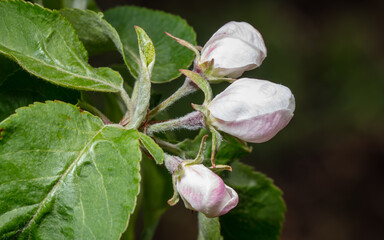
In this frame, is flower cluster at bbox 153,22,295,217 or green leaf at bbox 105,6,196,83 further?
green leaf at bbox 105,6,196,83

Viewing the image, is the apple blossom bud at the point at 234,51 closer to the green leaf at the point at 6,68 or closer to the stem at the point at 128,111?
the stem at the point at 128,111

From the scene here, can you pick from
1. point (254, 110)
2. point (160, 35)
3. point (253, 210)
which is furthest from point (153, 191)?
point (254, 110)

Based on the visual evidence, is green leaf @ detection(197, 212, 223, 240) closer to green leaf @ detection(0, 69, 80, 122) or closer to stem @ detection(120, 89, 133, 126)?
stem @ detection(120, 89, 133, 126)

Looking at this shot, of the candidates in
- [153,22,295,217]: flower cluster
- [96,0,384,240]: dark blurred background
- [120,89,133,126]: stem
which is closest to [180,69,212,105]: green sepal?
[153,22,295,217]: flower cluster

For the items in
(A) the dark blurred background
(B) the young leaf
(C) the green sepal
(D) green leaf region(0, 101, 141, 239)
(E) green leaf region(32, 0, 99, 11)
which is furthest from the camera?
(A) the dark blurred background

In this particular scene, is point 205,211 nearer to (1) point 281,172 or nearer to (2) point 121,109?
(2) point 121,109

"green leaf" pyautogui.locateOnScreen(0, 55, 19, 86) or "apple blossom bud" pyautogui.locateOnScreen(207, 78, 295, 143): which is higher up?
"apple blossom bud" pyautogui.locateOnScreen(207, 78, 295, 143)
